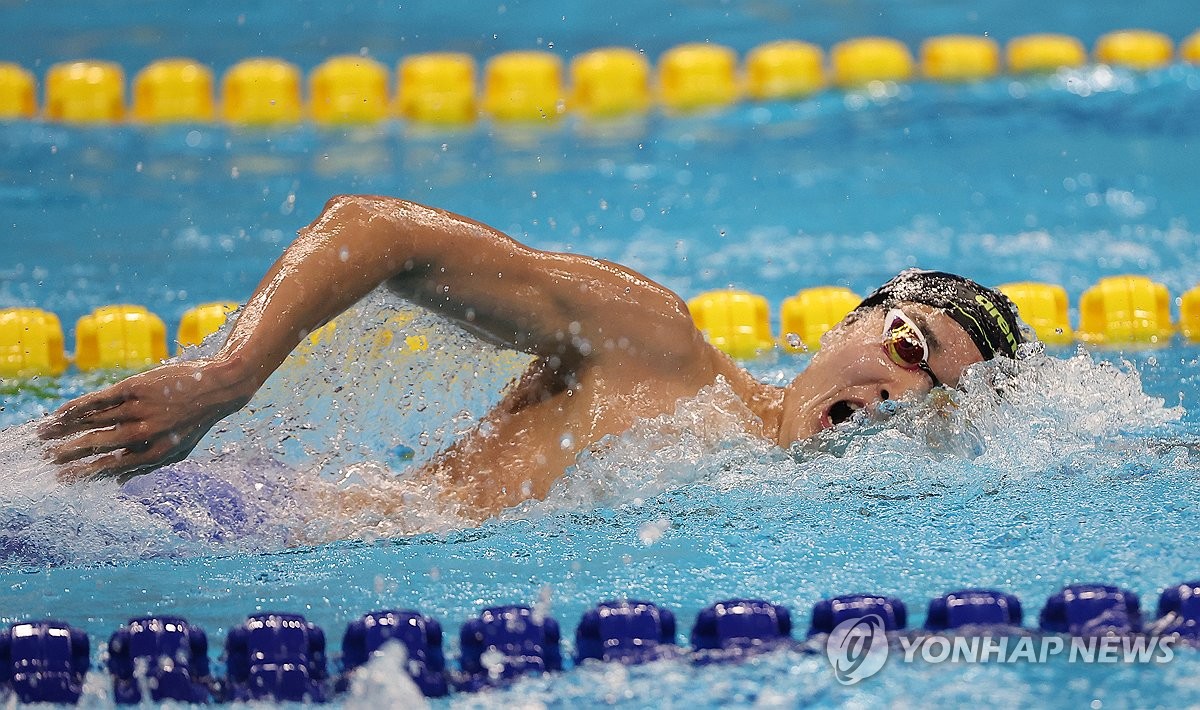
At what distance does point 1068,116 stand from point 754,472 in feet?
14.7

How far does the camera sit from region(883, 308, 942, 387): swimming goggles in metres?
2.55

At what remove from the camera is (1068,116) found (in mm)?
6387

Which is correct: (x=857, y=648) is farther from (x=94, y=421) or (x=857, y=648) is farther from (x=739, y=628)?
(x=94, y=421)

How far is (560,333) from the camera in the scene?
8.02 ft

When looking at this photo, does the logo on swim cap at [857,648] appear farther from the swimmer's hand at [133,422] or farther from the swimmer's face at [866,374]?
the swimmer's hand at [133,422]

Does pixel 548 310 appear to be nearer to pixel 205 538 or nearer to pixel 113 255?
pixel 205 538

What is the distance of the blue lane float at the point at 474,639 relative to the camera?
193cm

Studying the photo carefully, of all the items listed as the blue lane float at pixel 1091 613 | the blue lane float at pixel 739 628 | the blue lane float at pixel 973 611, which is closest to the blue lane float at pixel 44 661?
the blue lane float at pixel 739 628

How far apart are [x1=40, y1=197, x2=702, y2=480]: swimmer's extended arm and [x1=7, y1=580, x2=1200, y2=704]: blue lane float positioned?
0.28 meters

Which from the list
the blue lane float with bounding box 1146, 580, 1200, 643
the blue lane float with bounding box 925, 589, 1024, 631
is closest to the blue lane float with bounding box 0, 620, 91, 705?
the blue lane float with bounding box 925, 589, 1024, 631

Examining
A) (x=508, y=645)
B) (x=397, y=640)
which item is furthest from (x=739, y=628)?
(x=397, y=640)

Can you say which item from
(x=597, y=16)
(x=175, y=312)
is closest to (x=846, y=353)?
(x=175, y=312)

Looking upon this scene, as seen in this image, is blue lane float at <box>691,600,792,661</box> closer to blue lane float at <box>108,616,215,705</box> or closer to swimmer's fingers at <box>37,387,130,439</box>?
blue lane float at <box>108,616,215,705</box>

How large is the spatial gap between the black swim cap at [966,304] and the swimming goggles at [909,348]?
81 mm
